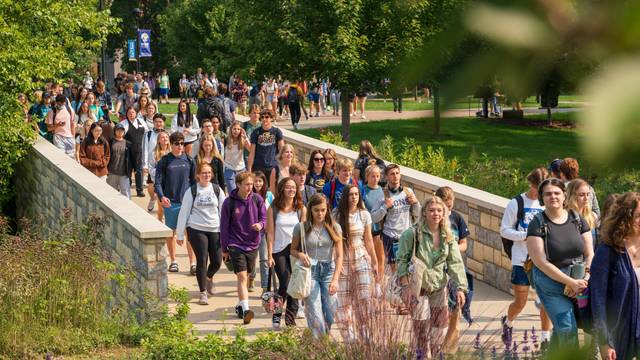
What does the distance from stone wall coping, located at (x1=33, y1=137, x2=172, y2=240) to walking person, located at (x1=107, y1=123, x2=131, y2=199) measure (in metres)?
0.63

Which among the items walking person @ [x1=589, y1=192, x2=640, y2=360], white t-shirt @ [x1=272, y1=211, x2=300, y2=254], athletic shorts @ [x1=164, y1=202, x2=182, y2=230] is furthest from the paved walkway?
walking person @ [x1=589, y1=192, x2=640, y2=360]

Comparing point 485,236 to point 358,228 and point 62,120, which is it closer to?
point 358,228

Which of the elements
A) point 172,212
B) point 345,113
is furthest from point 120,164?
point 345,113

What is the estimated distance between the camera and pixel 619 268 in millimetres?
6516

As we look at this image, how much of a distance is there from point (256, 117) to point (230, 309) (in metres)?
5.08

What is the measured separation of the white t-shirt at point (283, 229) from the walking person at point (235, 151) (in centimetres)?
456

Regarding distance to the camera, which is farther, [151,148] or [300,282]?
[151,148]

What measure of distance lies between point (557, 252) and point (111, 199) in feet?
19.1

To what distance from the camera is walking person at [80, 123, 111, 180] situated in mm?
15961

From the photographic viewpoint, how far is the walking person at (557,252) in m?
7.28

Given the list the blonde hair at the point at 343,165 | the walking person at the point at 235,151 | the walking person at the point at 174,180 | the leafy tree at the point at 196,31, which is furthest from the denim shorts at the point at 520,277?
the leafy tree at the point at 196,31

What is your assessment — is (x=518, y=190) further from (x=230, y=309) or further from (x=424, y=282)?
(x=424, y=282)

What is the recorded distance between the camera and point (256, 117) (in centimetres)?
1530

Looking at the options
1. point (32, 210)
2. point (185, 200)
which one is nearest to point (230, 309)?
point (185, 200)
